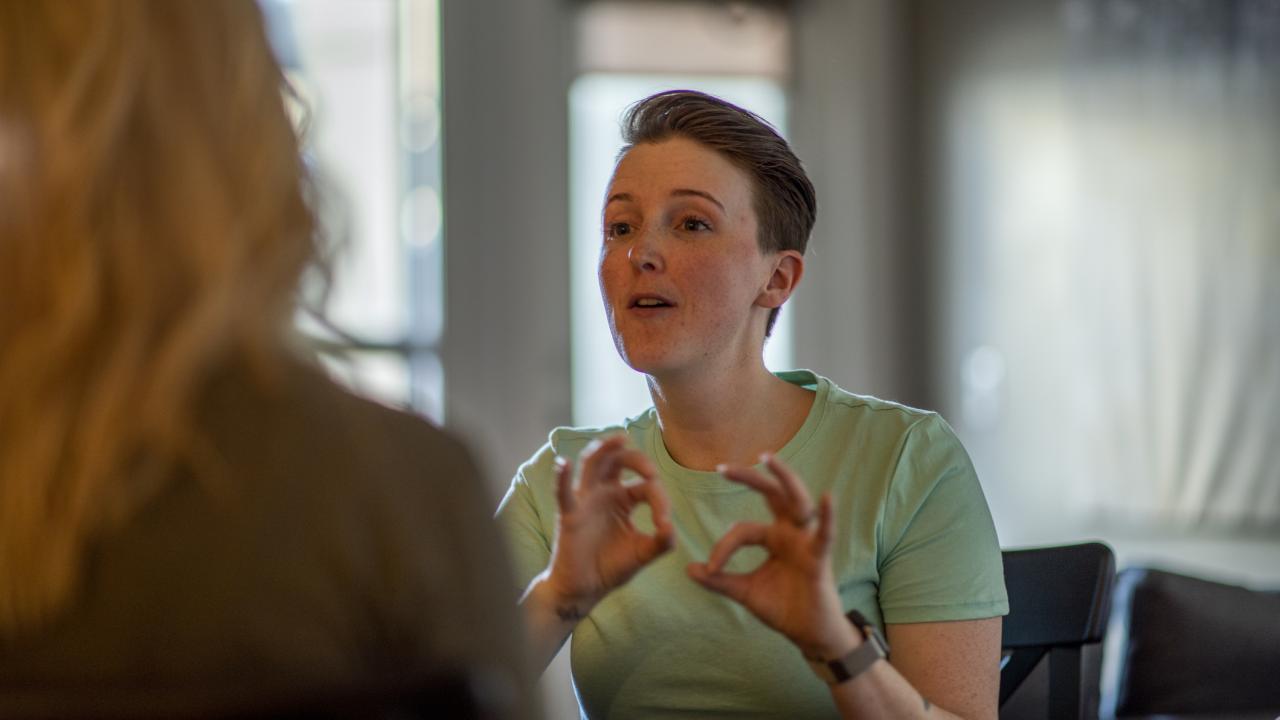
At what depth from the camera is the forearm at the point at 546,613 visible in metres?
1.32

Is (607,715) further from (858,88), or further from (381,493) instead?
(858,88)

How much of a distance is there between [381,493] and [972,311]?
377 centimetres

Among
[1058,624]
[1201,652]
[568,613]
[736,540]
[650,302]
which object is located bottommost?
[1201,652]

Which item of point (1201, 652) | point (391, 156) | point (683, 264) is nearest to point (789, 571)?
point (683, 264)

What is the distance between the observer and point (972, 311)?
14.0 feet

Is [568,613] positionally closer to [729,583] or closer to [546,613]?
[546,613]

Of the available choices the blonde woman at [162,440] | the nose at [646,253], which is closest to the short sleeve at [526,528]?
the nose at [646,253]

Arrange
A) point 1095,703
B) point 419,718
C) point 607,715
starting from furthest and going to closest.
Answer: point 1095,703 → point 607,715 → point 419,718

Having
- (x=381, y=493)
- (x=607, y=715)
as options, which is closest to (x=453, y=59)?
(x=607, y=715)

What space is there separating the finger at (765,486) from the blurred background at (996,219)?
266 centimetres

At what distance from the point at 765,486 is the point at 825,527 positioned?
0.21 feet

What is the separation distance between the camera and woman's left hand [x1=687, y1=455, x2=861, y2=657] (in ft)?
3.78

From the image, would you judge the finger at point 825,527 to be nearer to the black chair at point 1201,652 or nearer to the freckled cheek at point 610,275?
the freckled cheek at point 610,275

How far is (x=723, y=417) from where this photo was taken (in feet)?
5.42
